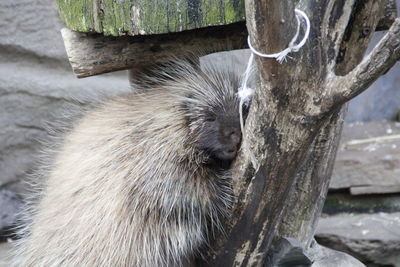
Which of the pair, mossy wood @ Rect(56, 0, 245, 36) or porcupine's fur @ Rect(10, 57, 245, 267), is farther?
porcupine's fur @ Rect(10, 57, 245, 267)

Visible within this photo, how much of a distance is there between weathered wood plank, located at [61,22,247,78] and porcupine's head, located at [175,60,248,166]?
0.32 ft

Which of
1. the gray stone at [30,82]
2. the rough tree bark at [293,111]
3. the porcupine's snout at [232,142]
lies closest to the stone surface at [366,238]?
the rough tree bark at [293,111]

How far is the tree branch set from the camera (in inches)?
46.5

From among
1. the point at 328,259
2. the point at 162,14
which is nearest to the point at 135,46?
the point at 162,14

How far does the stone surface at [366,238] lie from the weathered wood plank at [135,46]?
1282 mm

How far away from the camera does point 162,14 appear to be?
149 cm

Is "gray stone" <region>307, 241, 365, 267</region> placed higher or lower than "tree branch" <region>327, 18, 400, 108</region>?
lower

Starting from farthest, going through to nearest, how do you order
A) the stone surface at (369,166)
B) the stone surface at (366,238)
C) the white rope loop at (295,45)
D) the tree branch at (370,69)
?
the stone surface at (369,166) → the stone surface at (366,238) → the white rope loop at (295,45) → the tree branch at (370,69)

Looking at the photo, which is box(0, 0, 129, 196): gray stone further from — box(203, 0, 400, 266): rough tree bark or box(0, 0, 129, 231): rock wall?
box(203, 0, 400, 266): rough tree bark

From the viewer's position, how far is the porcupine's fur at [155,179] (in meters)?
1.69

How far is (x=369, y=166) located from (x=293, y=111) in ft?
5.23

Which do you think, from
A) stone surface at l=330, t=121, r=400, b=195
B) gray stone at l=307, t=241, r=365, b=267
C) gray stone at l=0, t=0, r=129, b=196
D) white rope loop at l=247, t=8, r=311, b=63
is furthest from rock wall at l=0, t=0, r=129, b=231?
white rope loop at l=247, t=8, r=311, b=63

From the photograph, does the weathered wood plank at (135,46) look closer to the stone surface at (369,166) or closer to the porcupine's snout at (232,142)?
the porcupine's snout at (232,142)

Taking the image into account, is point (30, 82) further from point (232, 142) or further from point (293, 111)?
point (293, 111)
